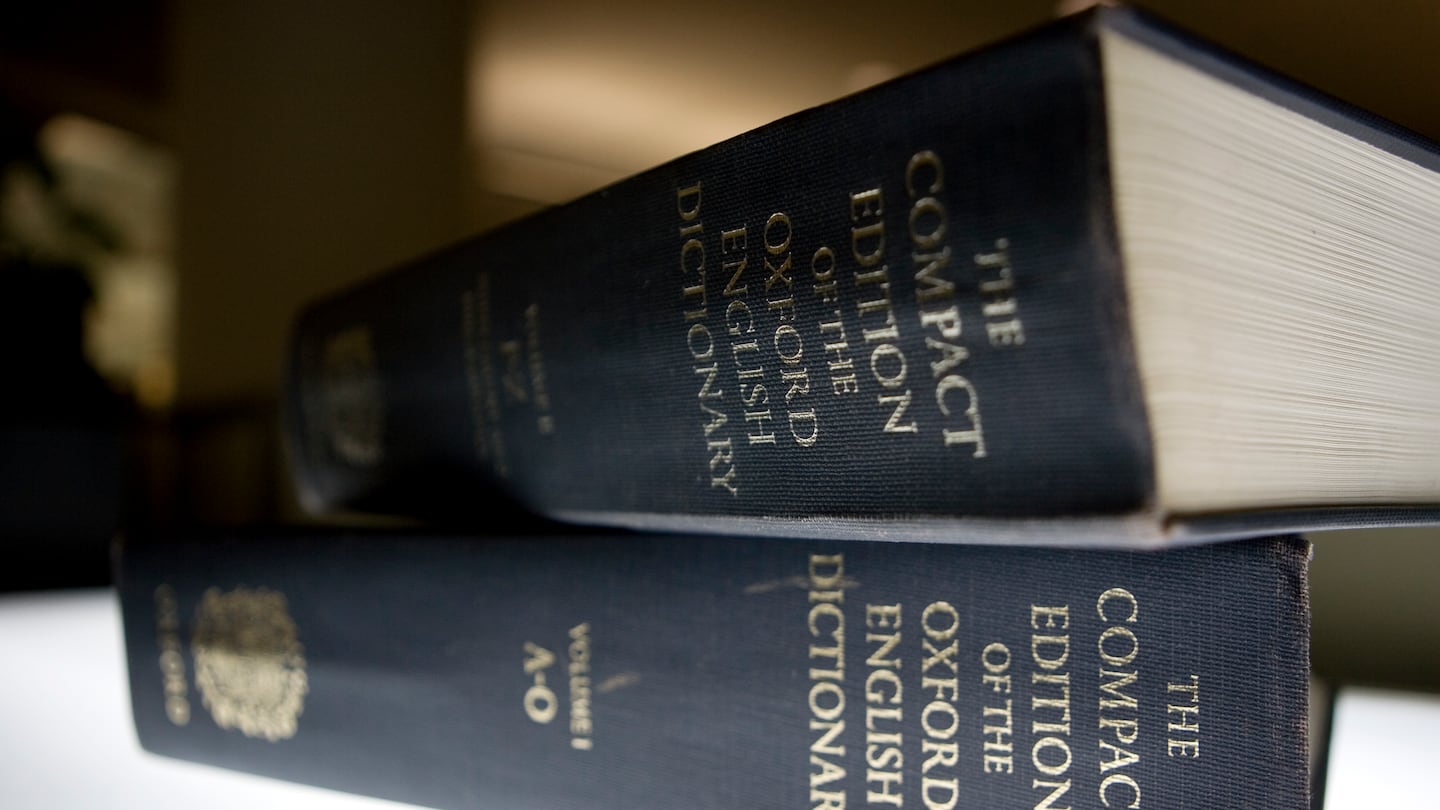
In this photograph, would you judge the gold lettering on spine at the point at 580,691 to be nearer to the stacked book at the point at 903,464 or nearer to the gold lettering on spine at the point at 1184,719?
the stacked book at the point at 903,464

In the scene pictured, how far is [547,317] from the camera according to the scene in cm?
32

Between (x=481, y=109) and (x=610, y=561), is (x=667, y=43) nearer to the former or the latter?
(x=481, y=109)

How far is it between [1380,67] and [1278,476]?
226 mm

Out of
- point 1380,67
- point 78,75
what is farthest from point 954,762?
point 78,75

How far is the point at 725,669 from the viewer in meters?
0.30

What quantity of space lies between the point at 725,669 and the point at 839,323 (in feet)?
0.42

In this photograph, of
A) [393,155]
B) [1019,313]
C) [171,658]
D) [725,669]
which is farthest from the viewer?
[393,155]

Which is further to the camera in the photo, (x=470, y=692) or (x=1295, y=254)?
(x=470, y=692)

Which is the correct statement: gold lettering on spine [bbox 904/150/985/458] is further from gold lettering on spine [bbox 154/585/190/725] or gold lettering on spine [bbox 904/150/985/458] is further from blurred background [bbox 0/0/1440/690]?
gold lettering on spine [bbox 154/585/190/725]

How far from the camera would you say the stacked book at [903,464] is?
191mm

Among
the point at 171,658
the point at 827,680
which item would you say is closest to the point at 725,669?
the point at 827,680

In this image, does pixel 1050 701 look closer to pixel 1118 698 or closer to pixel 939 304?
pixel 1118 698

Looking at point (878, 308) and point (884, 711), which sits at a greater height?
point (878, 308)

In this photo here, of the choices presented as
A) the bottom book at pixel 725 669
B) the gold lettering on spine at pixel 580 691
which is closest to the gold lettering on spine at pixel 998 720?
the bottom book at pixel 725 669
